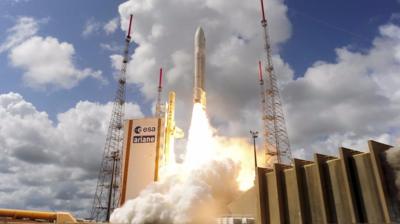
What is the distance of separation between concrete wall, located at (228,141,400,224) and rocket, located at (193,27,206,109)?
20.1 m

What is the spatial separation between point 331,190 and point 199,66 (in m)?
30.5

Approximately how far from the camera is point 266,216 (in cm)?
3419

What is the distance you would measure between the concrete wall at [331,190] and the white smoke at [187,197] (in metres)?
11.7

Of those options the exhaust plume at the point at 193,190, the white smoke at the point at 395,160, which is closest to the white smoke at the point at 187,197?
the exhaust plume at the point at 193,190

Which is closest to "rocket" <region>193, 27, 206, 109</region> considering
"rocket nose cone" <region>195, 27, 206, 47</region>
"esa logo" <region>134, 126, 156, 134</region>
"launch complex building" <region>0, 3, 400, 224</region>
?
"rocket nose cone" <region>195, 27, 206, 47</region>

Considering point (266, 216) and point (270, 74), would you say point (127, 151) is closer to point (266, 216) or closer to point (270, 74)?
point (266, 216)

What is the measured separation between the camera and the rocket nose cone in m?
54.8

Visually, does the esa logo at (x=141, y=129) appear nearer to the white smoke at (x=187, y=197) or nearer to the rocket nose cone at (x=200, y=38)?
the white smoke at (x=187, y=197)

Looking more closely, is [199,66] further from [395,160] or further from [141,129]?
[395,160]

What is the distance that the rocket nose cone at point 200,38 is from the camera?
180ft

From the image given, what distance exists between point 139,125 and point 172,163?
25.6 ft

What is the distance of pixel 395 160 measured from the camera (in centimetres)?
2489

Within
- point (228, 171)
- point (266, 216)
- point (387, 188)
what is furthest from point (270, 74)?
point (387, 188)

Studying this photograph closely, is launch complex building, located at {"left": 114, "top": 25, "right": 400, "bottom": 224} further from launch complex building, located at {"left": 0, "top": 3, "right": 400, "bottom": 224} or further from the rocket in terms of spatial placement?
the rocket
